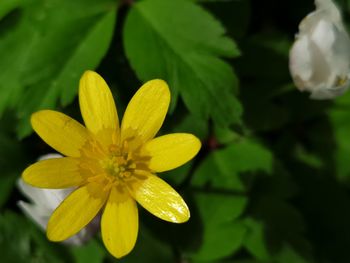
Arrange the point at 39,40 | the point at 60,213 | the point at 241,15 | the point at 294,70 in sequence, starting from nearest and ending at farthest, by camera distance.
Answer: the point at 60,213, the point at 294,70, the point at 39,40, the point at 241,15

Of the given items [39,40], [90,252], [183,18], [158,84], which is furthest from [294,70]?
[90,252]

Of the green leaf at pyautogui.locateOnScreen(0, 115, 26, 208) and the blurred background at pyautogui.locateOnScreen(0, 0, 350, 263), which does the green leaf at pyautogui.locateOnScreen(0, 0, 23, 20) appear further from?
the green leaf at pyautogui.locateOnScreen(0, 115, 26, 208)

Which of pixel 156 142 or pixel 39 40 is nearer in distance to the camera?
pixel 156 142

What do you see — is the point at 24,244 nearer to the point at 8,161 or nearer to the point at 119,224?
the point at 8,161

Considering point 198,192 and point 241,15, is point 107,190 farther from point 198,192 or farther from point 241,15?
point 241,15

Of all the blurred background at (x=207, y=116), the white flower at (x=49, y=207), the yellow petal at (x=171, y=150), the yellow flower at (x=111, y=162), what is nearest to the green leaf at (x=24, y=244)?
the blurred background at (x=207, y=116)

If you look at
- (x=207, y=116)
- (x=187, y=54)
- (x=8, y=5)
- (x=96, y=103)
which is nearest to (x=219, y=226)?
(x=207, y=116)

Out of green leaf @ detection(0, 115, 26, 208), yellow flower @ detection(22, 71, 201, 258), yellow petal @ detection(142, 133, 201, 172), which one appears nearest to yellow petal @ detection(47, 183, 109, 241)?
yellow flower @ detection(22, 71, 201, 258)
